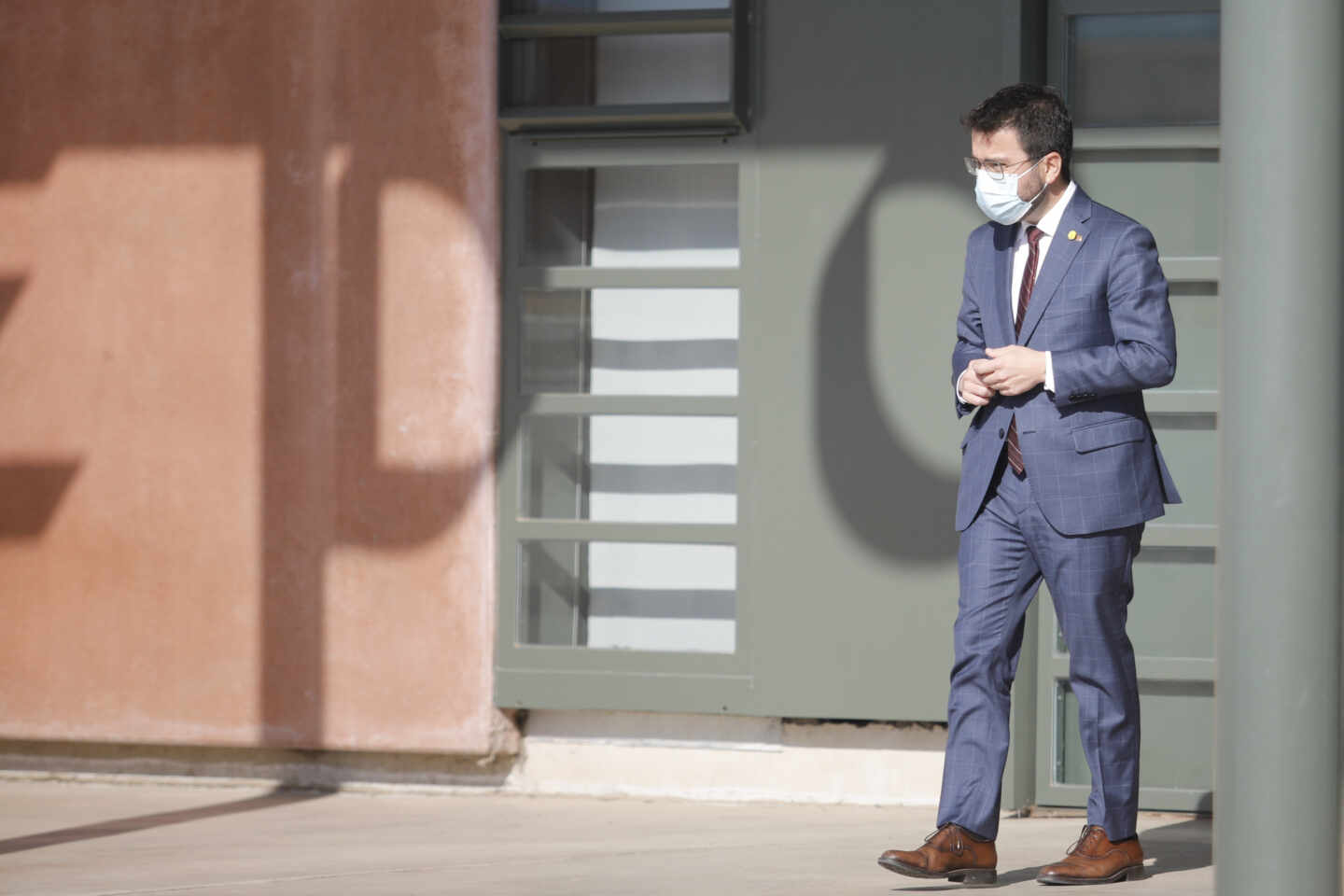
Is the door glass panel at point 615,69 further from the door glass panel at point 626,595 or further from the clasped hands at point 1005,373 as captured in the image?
the clasped hands at point 1005,373

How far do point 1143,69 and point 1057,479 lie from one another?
188cm

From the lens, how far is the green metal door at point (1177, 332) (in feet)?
16.1

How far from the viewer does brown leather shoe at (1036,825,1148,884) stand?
145 inches

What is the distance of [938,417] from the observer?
5.03 m

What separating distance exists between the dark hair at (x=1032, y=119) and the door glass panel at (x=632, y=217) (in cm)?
161

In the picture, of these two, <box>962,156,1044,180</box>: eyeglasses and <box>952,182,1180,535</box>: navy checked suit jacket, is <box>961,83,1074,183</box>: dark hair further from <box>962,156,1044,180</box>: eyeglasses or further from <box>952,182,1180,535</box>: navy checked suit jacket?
<box>952,182,1180,535</box>: navy checked suit jacket

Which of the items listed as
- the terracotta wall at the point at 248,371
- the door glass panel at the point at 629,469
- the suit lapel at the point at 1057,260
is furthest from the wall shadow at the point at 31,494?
the suit lapel at the point at 1057,260

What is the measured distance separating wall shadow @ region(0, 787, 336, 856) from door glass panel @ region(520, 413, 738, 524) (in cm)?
122

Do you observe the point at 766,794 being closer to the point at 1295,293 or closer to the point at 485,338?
the point at 485,338

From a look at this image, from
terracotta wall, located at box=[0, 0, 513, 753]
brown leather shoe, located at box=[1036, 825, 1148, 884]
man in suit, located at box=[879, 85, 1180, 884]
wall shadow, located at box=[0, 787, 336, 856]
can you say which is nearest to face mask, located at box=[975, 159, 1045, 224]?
man in suit, located at box=[879, 85, 1180, 884]

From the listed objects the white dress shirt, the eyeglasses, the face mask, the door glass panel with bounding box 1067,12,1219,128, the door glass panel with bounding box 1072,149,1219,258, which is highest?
the door glass panel with bounding box 1067,12,1219,128

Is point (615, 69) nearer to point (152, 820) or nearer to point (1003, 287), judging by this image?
point (1003, 287)

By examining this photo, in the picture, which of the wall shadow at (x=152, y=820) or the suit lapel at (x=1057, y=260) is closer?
the suit lapel at (x=1057, y=260)

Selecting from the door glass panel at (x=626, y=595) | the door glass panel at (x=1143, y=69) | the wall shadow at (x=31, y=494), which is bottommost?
the door glass panel at (x=626, y=595)
